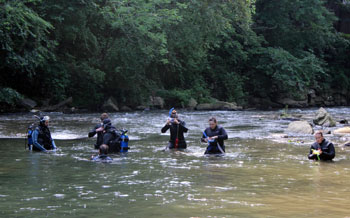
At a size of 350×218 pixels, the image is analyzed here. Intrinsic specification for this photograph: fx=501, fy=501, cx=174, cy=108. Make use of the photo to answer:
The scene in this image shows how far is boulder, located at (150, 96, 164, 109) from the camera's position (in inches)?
1359

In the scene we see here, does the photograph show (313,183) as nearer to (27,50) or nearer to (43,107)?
(27,50)

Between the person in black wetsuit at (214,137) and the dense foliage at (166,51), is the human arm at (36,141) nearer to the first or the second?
the person in black wetsuit at (214,137)

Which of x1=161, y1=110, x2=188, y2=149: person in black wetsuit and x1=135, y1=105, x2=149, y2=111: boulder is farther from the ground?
x1=135, y1=105, x2=149, y2=111: boulder

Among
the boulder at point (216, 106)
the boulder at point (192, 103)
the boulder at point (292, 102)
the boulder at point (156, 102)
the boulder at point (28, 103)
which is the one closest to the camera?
the boulder at point (28, 103)

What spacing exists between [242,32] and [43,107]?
19.3 meters

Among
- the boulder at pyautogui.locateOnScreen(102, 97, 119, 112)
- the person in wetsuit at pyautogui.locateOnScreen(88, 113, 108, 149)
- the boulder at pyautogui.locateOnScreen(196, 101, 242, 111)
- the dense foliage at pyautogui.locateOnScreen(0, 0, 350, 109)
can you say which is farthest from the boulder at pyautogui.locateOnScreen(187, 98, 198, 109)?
the person in wetsuit at pyautogui.locateOnScreen(88, 113, 108, 149)

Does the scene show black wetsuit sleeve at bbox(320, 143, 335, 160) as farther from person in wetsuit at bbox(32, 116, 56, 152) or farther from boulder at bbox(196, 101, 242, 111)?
boulder at bbox(196, 101, 242, 111)

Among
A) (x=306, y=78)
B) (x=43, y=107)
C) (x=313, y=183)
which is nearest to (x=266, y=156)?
(x=313, y=183)

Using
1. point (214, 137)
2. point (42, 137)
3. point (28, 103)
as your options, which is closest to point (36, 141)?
point (42, 137)

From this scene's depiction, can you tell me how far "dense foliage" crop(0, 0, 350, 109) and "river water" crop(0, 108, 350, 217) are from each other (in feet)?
39.1

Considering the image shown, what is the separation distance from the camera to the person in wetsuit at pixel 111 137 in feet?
43.9

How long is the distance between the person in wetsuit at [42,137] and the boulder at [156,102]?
20473 mm

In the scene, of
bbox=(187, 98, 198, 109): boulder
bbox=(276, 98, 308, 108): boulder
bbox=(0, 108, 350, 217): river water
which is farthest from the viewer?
bbox=(276, 98, 308, 108): boulder

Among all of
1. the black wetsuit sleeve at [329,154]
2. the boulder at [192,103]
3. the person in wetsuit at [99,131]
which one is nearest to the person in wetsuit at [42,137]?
the person in wetsuit at [99,131]
